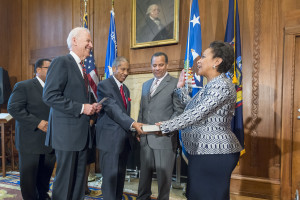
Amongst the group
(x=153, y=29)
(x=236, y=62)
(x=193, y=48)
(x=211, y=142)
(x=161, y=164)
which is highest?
(x=153, y=29)

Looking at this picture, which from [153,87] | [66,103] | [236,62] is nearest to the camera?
[66,103]

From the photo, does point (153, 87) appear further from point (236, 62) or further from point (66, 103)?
point (236, 62)

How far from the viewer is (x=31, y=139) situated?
2.48m

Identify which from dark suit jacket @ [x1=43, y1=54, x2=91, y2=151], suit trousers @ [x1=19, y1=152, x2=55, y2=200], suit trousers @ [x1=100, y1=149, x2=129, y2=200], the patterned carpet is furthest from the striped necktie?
the patterned carpet

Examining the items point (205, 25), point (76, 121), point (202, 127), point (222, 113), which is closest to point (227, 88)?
point (222, 113)

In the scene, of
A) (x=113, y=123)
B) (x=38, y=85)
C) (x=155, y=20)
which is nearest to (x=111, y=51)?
(x=155, y=20)

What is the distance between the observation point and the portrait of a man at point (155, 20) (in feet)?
12.3

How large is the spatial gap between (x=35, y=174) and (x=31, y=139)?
36 centimetres

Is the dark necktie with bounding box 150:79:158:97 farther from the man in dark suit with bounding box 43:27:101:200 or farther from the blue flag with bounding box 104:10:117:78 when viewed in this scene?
the blue flag with bounding box 104:10:117:78

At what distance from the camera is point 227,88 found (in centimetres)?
146

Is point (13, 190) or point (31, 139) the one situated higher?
point (31, 139)

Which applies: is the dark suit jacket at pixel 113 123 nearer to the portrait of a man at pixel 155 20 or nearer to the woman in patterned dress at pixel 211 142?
the woman in patterned dress at pixel 211 142

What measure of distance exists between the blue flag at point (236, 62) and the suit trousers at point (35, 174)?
2.12 m

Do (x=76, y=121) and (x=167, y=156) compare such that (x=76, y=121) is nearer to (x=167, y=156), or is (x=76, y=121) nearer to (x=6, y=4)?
(x=167, y=156)
